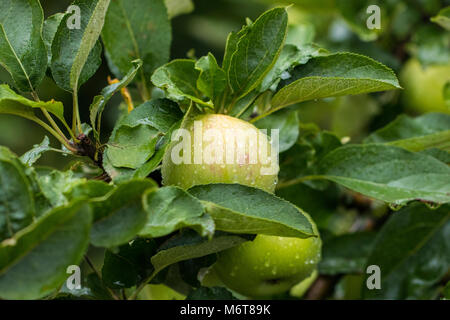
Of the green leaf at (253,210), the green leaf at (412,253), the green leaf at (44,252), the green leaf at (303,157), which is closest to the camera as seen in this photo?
the green leaf at (44,252)

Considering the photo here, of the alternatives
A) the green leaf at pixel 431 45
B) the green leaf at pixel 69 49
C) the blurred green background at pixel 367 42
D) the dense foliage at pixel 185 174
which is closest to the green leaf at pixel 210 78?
the dense foliage at pixel 185 174

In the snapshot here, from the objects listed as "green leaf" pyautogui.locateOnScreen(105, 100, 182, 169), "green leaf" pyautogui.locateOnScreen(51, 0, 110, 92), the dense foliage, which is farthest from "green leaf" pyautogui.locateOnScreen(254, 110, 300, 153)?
"green leaf" pyautogui.locateOnScreen(51, 0, 110, 92)

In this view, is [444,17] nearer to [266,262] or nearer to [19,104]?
Result: [266,262]

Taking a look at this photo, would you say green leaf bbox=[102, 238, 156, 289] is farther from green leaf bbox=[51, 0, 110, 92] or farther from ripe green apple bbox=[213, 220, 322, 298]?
A: green leaf bbox=[51, 0, 110, 92]

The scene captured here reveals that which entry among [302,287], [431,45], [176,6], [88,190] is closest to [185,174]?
[88,190]

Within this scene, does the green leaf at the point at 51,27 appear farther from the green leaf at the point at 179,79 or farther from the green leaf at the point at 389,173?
the green leaf at the point at 389,173
